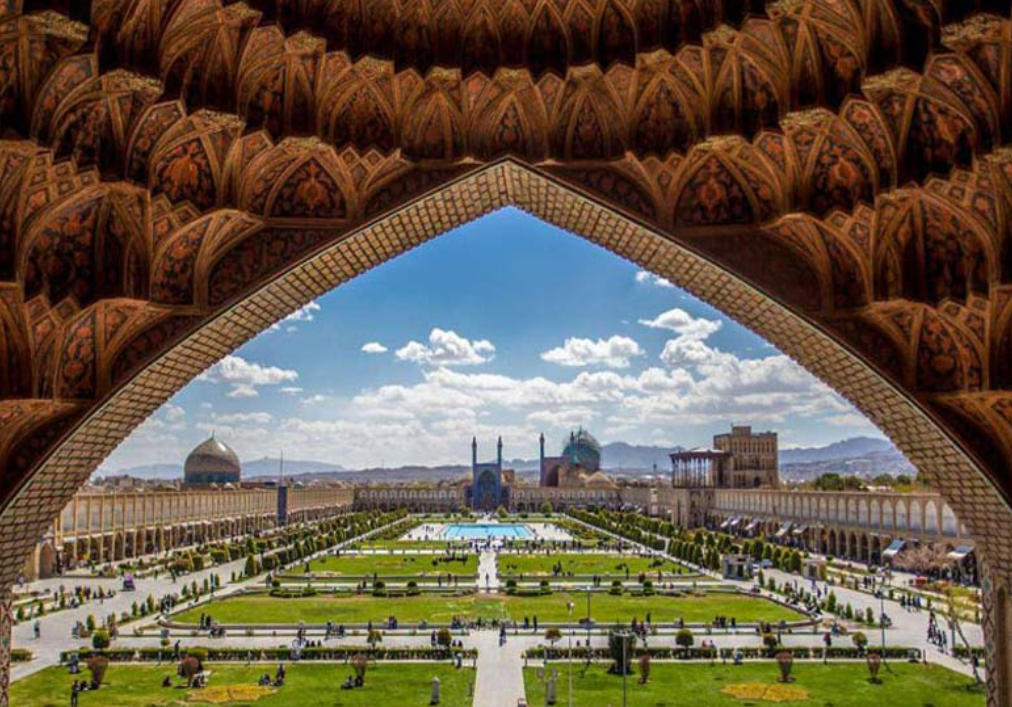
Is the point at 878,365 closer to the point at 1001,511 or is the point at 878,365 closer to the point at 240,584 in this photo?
the point at 1001,511

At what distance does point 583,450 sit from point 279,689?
3737 inches

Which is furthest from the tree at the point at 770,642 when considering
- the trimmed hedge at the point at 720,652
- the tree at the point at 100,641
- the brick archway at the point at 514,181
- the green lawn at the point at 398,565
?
the green lawn at the point at 398,565

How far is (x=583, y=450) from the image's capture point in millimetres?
111000

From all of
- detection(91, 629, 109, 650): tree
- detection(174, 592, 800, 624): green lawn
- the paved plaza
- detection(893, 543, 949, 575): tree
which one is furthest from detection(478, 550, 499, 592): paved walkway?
detection(893, 543, 949, 575): tree

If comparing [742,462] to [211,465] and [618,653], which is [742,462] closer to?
[211,465]

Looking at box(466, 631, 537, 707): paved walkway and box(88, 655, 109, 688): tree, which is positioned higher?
box(88, 655, 109, 688): tree

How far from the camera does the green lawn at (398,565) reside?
35.2 m

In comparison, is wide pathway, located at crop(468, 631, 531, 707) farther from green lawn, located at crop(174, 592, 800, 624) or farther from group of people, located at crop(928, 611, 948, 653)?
group of people, located at crop(928, 611, 948, 653)

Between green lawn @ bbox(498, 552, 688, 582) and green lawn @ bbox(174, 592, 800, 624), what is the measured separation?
16.6 ft

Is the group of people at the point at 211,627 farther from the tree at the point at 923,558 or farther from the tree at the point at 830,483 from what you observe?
the tree at the point at 830,483

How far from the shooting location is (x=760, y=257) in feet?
29.5

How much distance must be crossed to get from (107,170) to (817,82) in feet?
18.2

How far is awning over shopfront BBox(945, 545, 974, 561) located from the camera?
31.3m

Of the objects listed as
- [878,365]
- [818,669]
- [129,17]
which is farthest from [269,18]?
[818,669]
